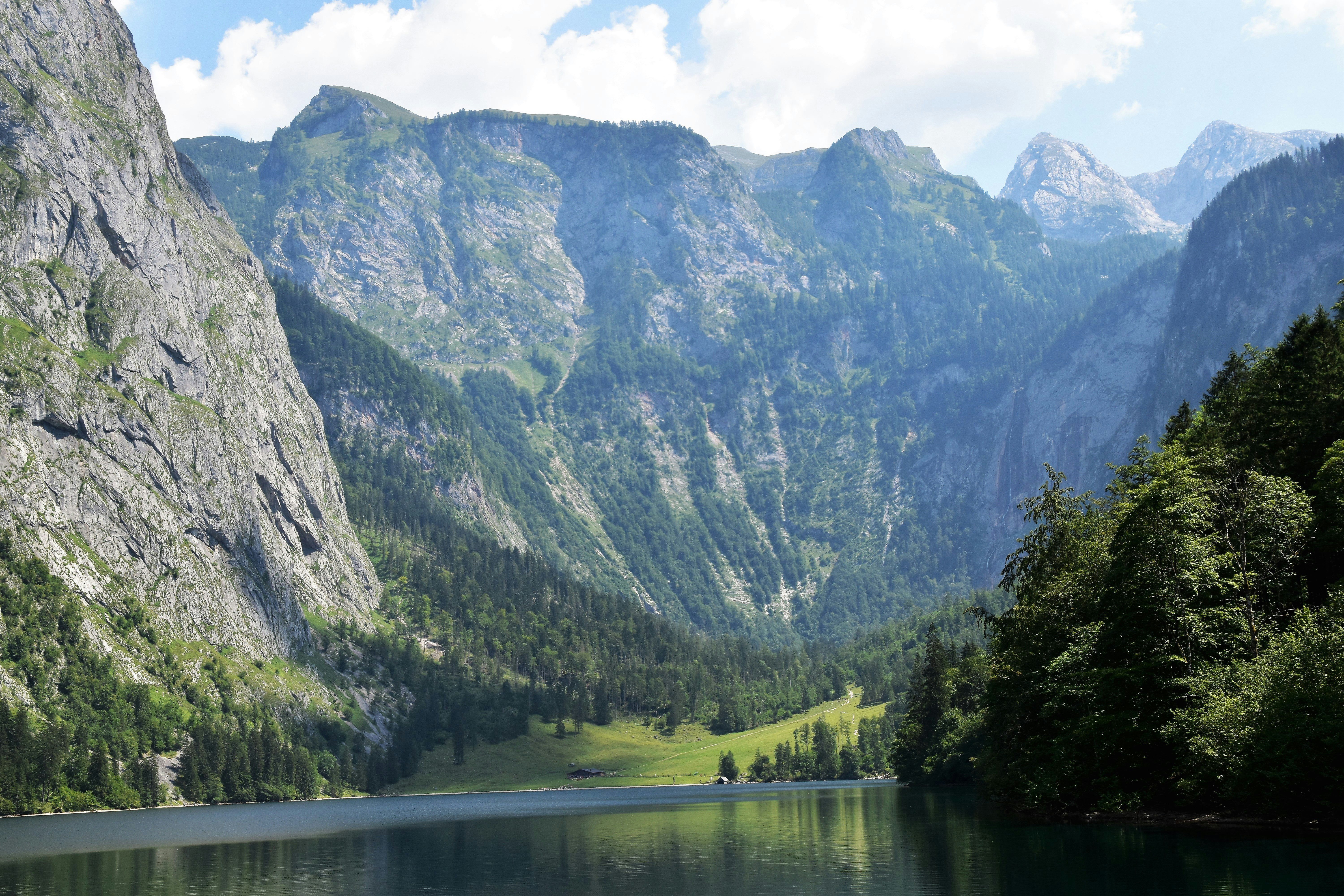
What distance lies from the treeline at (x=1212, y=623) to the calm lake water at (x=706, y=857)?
447 cm

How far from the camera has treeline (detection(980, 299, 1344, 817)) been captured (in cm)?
6191

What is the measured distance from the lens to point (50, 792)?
620 feet

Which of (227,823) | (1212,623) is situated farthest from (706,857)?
(227,823)

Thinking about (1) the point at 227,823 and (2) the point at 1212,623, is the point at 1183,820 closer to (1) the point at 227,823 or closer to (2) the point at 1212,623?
(2) the point at 1212,623

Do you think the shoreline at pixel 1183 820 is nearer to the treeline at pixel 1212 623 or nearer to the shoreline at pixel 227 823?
the treeline at pixel 1212 623

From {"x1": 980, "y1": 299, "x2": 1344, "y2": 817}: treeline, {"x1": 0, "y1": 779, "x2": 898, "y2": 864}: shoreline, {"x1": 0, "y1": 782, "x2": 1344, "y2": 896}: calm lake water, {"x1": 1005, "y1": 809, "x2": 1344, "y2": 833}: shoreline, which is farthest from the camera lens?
{"x1": 0, "y1": 779, "x2": 898, "y2": 864}: shoreline

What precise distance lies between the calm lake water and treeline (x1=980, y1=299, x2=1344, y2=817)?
447 cm

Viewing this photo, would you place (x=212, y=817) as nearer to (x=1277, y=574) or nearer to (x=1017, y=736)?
(x=1017, y=736)

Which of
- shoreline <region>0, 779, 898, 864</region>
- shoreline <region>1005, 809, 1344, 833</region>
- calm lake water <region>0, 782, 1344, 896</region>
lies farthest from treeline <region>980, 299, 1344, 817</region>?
shoreline <region>0, 779, 898, 864</region>

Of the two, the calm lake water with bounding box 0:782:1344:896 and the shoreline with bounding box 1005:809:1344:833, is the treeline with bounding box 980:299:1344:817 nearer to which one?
the shoreline with bounding box 1005:809:1344:833

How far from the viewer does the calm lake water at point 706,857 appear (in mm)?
51594

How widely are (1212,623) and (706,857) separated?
119 ft

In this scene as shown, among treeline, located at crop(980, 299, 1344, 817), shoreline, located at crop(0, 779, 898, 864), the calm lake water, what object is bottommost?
shoreline, located at crop(0, 779, 898, 864)

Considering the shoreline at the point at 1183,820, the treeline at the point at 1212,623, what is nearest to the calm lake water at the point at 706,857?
the shoreline at the point at 1183,820
